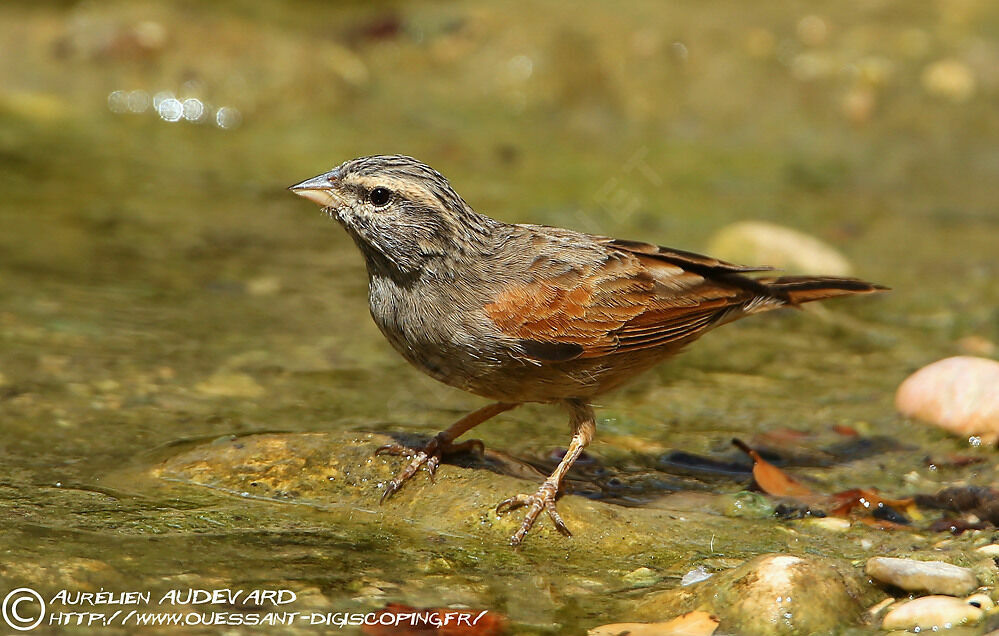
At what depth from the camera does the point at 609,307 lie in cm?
534

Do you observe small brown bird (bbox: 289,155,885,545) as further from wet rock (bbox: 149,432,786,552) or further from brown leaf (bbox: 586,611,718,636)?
brown leaf (bbox: 586,611,718,636)

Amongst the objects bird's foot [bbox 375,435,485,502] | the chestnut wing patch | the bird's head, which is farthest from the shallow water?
the bird's head

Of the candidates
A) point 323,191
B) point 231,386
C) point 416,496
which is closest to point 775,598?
point 416,496

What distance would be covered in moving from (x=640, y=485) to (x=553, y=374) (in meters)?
0.64

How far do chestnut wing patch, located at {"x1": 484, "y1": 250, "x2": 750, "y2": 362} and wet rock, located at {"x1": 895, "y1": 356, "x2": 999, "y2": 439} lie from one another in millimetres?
1000

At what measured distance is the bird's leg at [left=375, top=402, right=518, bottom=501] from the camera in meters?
4.82

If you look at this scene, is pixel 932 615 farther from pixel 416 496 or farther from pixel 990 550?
pixel 416 496

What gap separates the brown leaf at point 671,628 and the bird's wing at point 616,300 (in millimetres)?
1434

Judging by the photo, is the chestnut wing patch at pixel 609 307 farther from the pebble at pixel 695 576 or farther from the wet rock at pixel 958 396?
the pebble at pixel 695 576

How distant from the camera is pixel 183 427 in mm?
5367

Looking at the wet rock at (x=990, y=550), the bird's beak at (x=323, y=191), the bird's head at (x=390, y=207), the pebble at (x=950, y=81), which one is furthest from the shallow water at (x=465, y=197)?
the bird's beak at (x=323, y=191)

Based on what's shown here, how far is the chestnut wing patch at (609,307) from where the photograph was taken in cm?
504

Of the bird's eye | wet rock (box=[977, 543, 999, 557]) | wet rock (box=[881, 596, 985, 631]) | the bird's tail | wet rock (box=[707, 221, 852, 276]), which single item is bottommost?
wet rock (box=[881, 596, 985, 631])

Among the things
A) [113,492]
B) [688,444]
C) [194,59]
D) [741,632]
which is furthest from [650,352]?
[194,59]
